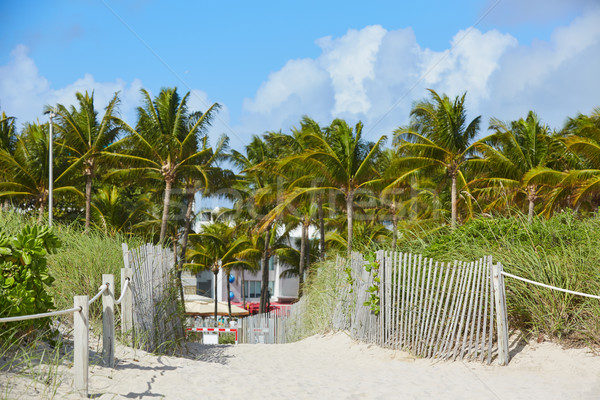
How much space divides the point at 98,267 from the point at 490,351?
596cm

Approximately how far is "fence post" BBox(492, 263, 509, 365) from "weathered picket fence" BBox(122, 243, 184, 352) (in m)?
4.81

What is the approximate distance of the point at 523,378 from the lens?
720 centimetres

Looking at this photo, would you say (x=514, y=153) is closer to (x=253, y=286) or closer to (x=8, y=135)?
(x=8, y=135)

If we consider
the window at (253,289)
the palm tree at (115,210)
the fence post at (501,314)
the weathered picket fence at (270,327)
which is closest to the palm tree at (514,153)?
the weathered picket fence at (270,327)

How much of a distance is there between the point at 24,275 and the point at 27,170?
23870 mm

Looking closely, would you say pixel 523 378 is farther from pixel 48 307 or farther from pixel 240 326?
pixel 240 326

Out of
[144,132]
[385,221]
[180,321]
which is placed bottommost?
[180,321]

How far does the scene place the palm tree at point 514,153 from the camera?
81.0ft

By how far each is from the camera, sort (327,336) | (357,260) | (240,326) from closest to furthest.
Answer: (357,260)
(327,336)
(240,326)

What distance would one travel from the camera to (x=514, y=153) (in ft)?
83.1

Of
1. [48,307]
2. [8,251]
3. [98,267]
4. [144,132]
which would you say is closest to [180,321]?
[98,267]

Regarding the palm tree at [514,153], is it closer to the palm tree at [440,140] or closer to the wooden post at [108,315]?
the palm tree at [440,140]

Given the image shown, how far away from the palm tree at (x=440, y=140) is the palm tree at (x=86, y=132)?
14.6 metres

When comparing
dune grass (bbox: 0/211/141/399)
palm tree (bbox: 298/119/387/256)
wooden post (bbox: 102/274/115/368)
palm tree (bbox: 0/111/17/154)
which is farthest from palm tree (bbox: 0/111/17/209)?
wooden post (bbox: 102/274/115/368)
